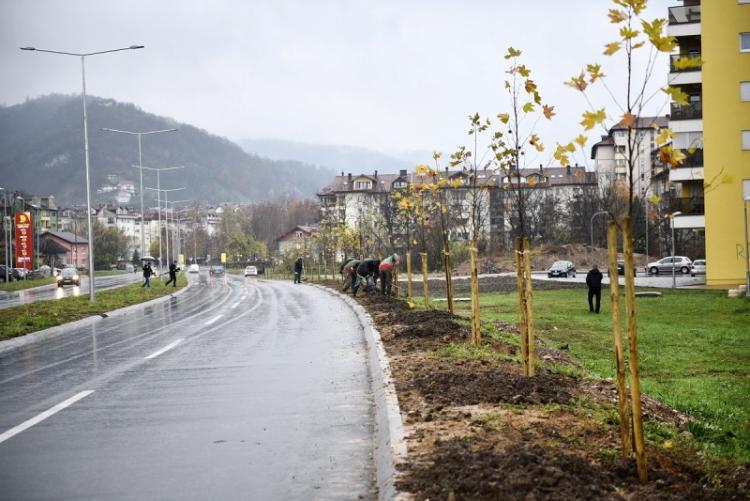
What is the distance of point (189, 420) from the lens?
8227 millimetres

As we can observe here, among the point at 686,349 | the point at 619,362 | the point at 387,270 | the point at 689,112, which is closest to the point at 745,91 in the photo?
the point at 689,112

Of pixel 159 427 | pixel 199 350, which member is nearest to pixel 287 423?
pixel 159 427

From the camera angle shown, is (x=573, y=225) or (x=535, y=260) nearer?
(x=535, y=260)

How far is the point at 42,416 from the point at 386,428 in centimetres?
407

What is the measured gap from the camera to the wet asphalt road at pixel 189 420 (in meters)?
5.95

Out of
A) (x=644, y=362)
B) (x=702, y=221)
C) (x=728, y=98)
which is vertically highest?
(x=728, y=98)

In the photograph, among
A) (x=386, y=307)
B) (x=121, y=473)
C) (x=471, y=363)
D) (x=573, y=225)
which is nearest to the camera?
(x=121, y=473)

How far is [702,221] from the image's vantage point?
40.8m

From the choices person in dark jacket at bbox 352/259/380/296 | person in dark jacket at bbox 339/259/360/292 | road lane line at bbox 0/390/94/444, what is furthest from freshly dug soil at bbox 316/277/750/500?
person in dark jacket at bbox 339/259/360/292

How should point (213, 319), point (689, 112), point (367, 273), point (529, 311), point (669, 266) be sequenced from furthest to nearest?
point (669, 266) → point (689, 112) → point (367, 273) → point (213, 319) → point (529, 311)

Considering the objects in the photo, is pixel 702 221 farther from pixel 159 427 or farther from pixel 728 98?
pixel 159 427

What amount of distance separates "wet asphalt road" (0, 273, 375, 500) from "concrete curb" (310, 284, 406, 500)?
5.1 inches

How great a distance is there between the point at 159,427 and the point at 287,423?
1.33m

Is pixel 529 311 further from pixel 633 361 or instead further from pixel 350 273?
pixel 350 273
